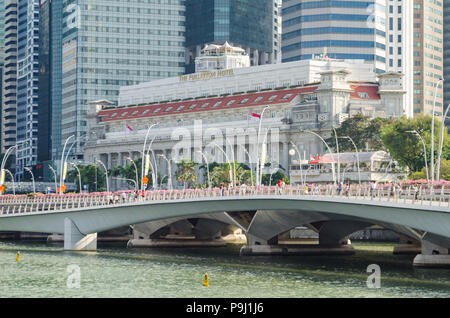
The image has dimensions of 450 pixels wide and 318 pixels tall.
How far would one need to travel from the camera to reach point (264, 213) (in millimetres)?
103438

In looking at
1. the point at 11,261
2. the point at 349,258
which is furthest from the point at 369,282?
the point at 11,261

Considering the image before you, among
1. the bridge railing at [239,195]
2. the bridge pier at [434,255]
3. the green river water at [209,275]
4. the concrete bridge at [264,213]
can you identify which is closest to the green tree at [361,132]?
the concrete bridge at [264,213]

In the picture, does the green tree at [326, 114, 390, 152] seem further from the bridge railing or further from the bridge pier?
the bridge pier

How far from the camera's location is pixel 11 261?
317ft

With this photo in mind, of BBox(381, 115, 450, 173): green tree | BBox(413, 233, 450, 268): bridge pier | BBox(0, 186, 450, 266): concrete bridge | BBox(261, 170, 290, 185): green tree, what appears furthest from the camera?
BBox(261, 170, 290, 185): green tree

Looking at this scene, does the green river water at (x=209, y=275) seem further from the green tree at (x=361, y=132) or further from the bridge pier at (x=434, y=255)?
the green tree at (x=361, y=132)

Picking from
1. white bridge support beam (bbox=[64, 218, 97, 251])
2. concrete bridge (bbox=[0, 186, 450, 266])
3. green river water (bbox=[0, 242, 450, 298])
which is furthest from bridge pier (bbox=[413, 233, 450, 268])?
white bridge support beam (bbox=[64, 218, 97, 251])

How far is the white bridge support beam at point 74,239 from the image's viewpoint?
112m

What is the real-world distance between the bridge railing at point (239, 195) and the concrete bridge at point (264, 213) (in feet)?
0.26

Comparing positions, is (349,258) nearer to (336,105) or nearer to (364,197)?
(364,197)

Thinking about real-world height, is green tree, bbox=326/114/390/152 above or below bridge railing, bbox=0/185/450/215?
above

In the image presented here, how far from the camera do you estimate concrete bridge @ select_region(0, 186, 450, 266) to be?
7669 centimetres
